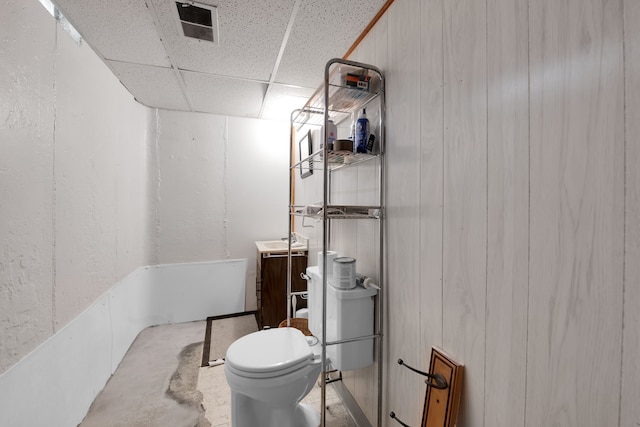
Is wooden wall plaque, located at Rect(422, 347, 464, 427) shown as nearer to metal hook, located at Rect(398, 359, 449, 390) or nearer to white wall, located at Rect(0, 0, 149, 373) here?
metal hook, located at Rect(398, 359, 449, 390)

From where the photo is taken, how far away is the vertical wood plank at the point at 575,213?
0.53m

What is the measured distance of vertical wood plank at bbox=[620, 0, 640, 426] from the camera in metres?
0.50

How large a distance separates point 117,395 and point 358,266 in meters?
1.75

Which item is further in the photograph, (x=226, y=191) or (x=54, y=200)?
(x=226, y=191)

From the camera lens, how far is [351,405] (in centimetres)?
156

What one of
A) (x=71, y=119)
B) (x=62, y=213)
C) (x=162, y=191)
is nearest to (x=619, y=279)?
(x=62, y=213)

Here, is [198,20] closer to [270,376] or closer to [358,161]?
[358,161]

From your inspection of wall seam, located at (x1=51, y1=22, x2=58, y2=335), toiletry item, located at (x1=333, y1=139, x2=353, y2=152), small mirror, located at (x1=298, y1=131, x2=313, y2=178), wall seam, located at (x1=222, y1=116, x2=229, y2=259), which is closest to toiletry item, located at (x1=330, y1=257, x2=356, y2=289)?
toiletry item, located at (x1=333, y1=139, x2=353, y2=152)

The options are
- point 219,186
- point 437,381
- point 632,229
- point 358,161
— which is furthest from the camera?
point 219,186

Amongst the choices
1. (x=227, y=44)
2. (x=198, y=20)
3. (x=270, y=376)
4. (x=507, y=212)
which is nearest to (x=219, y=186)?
(x=227, y=44)

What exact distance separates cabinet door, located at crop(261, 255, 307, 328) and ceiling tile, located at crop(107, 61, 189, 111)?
1.64 m

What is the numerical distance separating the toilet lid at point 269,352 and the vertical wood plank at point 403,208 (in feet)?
1.42

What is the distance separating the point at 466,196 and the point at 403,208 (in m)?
0.32

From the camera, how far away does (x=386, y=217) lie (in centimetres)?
127
